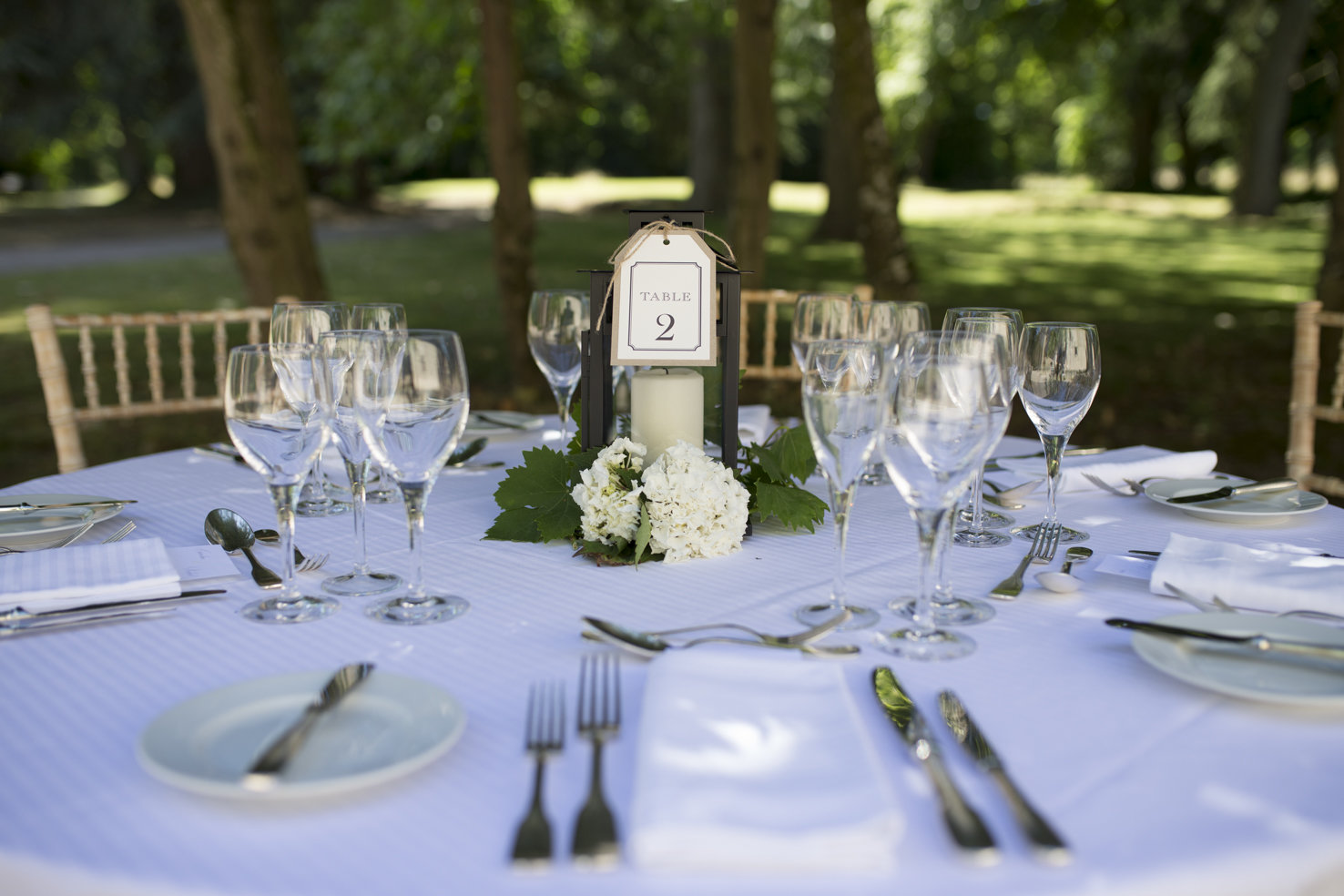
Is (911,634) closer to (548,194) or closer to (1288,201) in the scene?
(548,194)

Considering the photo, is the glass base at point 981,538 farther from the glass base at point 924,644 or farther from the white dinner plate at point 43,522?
the white dinner plate at point 43,522

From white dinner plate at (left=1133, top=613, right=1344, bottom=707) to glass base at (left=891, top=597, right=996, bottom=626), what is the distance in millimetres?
201

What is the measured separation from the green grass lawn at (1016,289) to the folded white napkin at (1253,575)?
5.06m

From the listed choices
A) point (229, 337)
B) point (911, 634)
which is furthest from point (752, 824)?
point (229, 337)

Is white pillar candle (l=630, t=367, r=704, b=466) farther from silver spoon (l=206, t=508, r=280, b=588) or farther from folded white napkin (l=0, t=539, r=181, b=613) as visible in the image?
folded white napkin (l=0, t=539, r=181, b=613)

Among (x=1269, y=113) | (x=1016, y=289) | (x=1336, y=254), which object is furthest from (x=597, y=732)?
(x=1269, y=113)

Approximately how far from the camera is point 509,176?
6.36 meters

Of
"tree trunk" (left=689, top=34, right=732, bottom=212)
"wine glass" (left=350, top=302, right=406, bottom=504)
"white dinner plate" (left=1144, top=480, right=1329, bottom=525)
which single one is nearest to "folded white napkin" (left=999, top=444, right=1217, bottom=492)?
"white dinner plate" (left=1144, top=480, right=1329, bottom=525)

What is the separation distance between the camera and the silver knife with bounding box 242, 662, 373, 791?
94cm

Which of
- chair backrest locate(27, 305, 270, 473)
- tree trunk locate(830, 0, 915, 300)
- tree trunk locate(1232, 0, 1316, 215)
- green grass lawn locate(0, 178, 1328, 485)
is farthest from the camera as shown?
tree trunk locate(1232, 0, 1316, 215)

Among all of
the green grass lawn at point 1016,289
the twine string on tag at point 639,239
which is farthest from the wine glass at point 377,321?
the green grass lawn at point 1016,289

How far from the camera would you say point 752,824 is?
882 millimetres

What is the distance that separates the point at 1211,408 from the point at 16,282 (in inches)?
514

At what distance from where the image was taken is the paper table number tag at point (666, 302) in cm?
175
